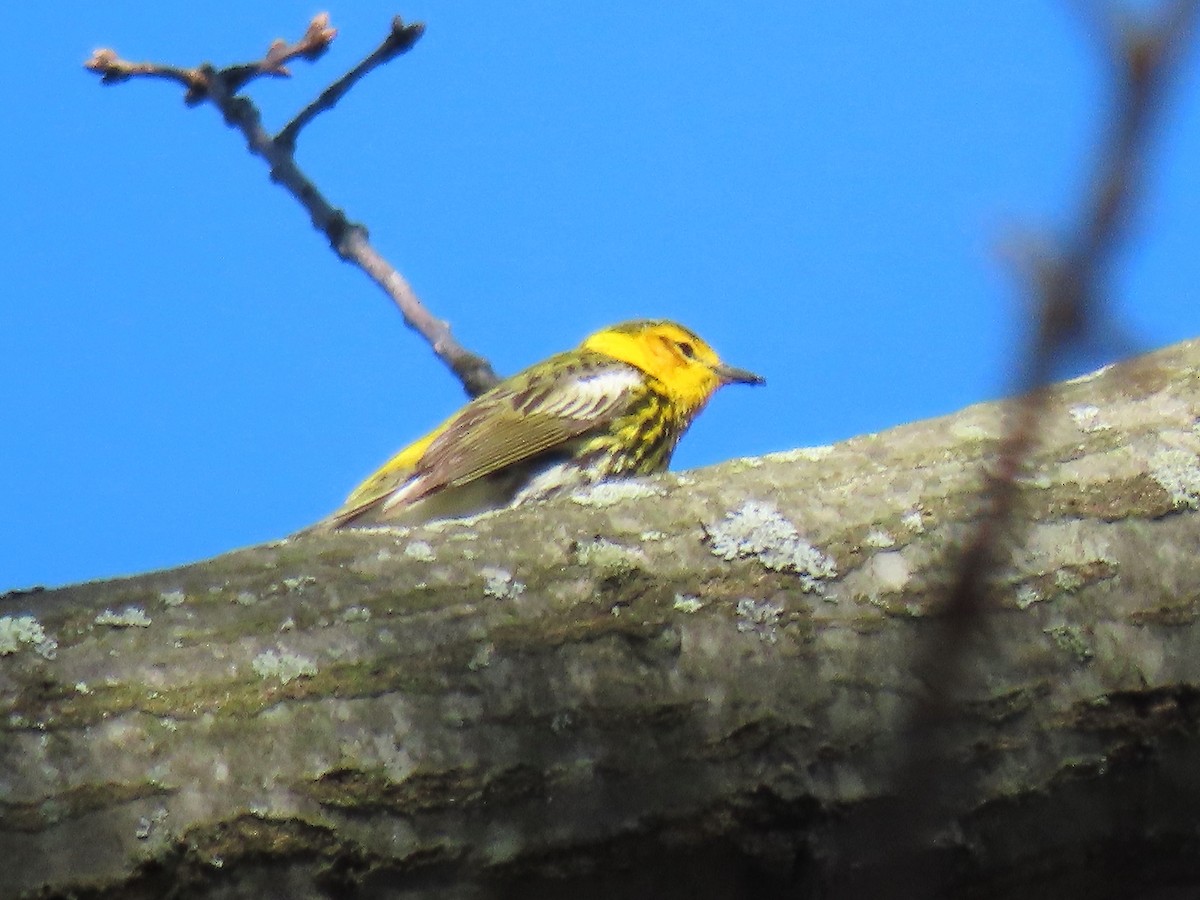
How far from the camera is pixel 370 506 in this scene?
5379 millimetres

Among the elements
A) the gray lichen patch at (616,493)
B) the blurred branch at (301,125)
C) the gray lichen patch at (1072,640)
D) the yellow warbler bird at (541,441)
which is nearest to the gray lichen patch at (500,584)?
the gray lichen patch at (616,493)

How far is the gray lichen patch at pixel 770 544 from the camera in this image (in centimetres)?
218

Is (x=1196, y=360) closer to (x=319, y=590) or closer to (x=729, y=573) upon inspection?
(x=729, y=573)

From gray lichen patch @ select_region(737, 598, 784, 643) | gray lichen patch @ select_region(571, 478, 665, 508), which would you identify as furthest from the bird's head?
gray lichen patch @ select_region(737, 598, 784, 643)

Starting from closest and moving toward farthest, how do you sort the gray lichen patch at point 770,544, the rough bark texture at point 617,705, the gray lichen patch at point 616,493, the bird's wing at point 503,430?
the rough bark texture at point 617,705 < the gray lichen patch at point 770,544 < the gray lichen patch at point 616,493 < the bird's wing at point 503,430

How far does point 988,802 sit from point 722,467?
0.77 metres

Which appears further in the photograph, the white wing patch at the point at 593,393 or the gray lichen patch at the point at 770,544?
the white wing patch at the point at 593,393

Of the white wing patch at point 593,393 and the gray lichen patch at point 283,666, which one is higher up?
the white wing patch at point 593,393

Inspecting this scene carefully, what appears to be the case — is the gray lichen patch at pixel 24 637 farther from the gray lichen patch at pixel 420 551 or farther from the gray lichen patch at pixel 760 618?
the gray lichen patch at pixel 760 618

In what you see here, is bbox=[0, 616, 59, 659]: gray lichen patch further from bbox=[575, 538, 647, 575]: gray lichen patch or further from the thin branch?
the thin branch

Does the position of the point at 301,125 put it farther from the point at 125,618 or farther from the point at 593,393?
the point at 125,618

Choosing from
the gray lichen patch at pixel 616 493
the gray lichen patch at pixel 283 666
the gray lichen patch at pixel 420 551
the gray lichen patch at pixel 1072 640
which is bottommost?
the gray lichen patch at pixel 1072 640

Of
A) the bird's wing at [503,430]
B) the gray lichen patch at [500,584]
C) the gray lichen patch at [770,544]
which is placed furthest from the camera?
the bird's wing at [503,430]

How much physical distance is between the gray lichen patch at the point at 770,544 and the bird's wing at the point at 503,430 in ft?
9.99
